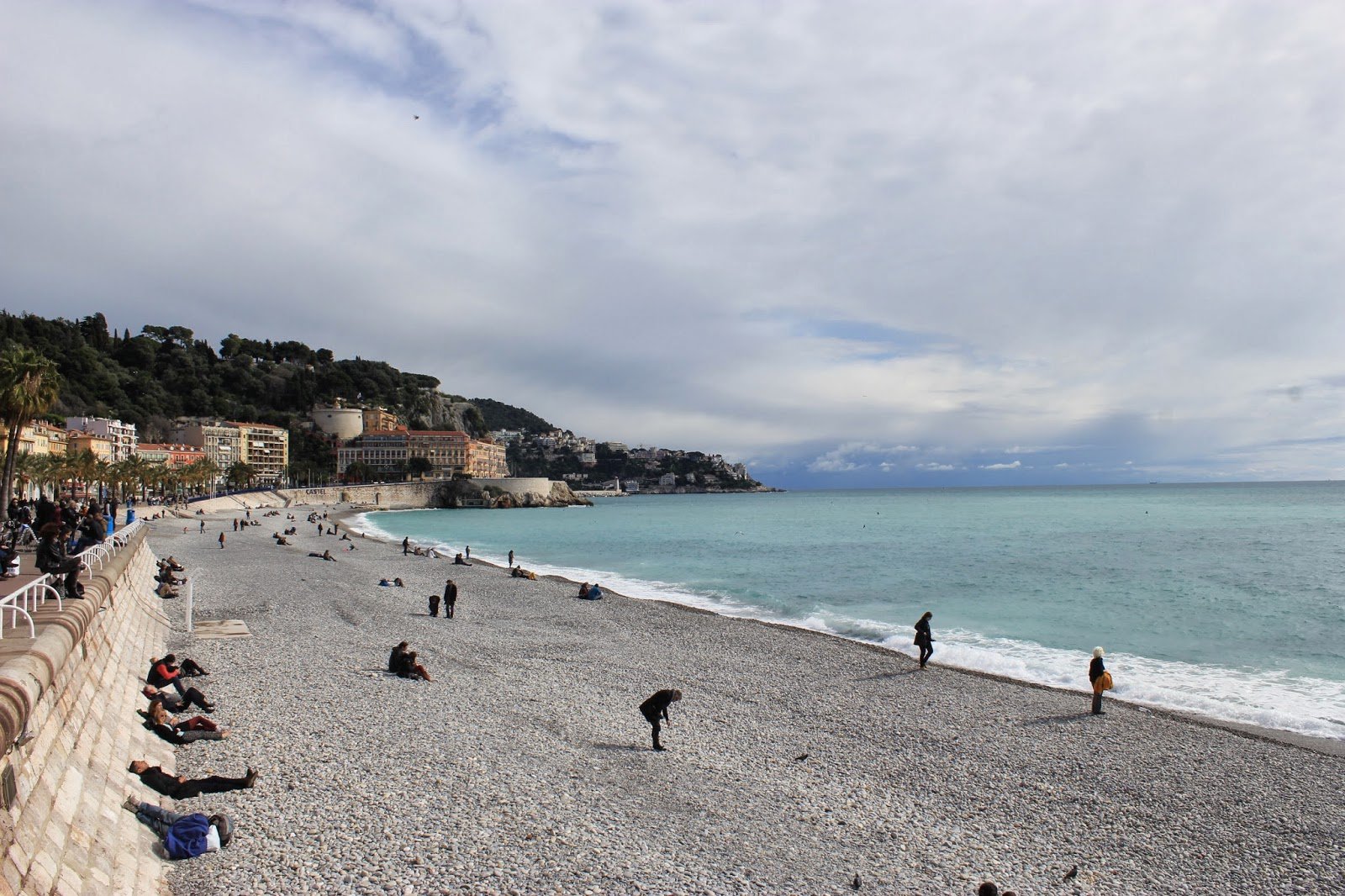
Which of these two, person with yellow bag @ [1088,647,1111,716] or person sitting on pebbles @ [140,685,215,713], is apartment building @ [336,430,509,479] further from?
person with yellow bag @ [1088,647,1111,716]

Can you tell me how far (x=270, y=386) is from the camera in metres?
147

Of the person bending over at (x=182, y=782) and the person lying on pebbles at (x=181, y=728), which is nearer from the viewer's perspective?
the person bending over at (x=182, y=782)

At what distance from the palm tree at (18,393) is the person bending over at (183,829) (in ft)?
74.2

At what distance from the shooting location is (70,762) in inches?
224

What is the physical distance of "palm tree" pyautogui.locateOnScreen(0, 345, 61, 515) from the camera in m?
23.6

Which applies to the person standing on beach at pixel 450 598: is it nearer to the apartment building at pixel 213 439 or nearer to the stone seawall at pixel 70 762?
the stone seawall at pixel 70 762

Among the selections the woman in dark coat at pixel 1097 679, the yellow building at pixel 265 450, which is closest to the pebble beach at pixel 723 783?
the woman in dark coat at pixel 1097 679

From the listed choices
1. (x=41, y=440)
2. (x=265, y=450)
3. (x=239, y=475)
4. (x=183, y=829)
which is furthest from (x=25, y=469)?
(x=265, y=450)

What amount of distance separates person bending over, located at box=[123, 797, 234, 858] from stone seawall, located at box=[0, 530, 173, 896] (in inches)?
4.1

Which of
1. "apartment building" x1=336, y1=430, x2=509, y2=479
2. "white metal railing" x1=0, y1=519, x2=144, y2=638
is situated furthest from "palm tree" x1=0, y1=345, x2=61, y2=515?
"apartment building" x1=336, y1=430, x2=509, y2=479

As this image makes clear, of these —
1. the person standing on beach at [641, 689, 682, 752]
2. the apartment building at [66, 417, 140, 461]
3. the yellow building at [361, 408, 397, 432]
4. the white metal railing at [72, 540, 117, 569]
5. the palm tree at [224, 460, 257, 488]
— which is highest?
the yellow building at [361, 408, 397, 432]

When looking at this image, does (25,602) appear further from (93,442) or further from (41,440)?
(93,442)

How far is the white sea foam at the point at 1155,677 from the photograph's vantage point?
12.5 meters

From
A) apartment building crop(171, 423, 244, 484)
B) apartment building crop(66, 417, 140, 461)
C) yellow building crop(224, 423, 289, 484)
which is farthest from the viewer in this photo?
yellow building crop(224, 423, 289, 484)
